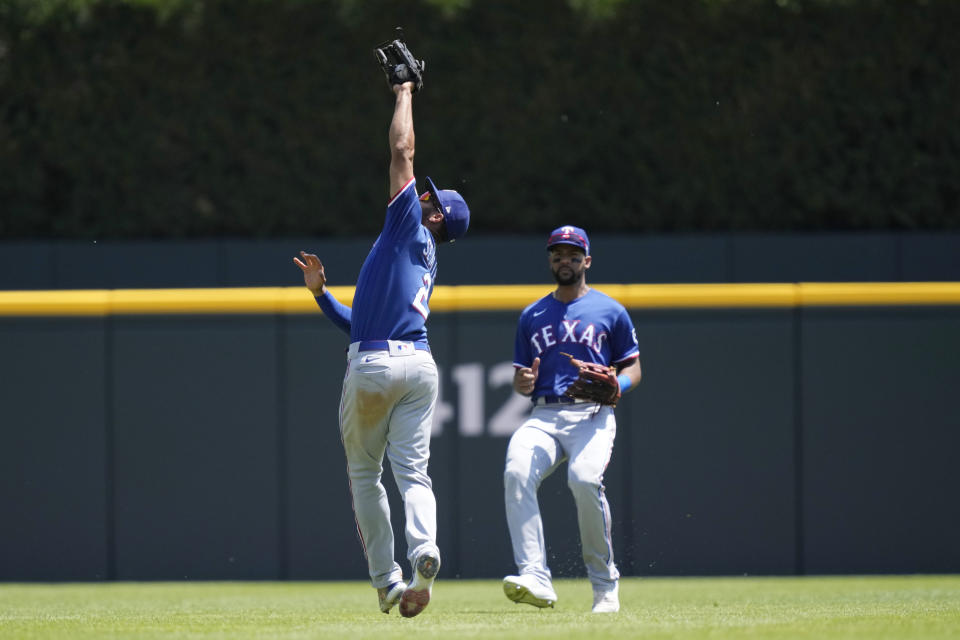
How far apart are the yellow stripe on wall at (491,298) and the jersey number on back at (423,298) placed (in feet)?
10.9

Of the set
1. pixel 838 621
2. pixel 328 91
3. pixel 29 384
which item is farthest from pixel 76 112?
pixel 838 621

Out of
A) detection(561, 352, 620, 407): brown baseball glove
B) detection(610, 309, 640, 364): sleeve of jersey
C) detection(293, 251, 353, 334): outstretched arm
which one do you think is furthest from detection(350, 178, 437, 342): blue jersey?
detection(610, 309, 640, 364): sleeve of jersey

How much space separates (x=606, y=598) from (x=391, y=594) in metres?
1.05

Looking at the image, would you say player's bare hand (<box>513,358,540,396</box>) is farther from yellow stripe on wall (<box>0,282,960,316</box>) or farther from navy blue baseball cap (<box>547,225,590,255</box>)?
yellow stripe on wall (<box>0,282,960,316</box>)

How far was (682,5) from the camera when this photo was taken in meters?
10.8

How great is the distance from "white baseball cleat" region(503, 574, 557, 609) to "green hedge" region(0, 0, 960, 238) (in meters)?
5.21

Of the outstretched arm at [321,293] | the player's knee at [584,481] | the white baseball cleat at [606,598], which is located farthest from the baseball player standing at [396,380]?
the white baseball cleat at [606,598]

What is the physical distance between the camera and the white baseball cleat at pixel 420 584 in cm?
522

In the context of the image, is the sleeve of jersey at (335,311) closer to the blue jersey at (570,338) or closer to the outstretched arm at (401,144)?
the outstretched arm at (401,144)

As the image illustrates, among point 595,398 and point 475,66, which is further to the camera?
point 475,66

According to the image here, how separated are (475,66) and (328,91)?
121 cm

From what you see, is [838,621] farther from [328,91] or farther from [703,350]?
[328,91]

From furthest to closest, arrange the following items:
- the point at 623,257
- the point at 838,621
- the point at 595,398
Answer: the point at 623,257 → the point at 595,398 → the point at 838,621

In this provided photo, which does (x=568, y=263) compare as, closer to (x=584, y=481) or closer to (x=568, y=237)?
(x=568, y=237)
